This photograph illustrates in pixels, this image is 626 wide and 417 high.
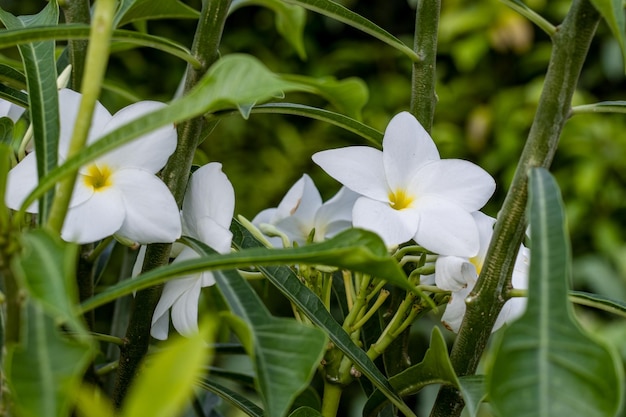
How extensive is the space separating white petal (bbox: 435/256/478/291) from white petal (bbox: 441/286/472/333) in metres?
0.02

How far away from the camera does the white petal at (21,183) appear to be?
A: 1.73 feet

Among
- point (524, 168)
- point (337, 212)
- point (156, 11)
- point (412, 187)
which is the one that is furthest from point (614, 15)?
point (156, 11)

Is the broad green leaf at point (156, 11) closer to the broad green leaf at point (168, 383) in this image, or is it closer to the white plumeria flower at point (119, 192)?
the white plumeria flower at point (119, 192)

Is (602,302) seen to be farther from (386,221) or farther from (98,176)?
(98,176)

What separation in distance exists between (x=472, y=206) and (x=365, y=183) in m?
0.09

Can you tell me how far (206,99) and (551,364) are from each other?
0.21 metres

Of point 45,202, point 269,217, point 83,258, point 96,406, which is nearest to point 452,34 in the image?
point 269,217

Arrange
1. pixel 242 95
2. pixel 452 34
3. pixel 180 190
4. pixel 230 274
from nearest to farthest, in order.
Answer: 1. pixel 242 95
2. pixel 230 274
3. pixel 180 190
4. pixel 452 34

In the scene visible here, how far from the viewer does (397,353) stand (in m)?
0.69

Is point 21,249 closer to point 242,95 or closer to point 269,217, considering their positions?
point 242,95

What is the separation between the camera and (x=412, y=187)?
0.64 meters

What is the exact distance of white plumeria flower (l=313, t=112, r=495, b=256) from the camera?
586 millimetres

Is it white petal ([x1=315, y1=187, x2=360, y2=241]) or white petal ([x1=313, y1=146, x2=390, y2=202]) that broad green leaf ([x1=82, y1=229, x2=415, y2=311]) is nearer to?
white petal ([x1=313, y1=146, x2=390, y2=202])

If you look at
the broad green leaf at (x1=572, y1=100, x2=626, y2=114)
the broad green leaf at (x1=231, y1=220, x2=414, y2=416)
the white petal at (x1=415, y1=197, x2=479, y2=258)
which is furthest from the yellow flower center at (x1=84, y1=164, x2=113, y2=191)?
the broad green leaf at (x1=572, y1=100, x2=626, y2=114)
